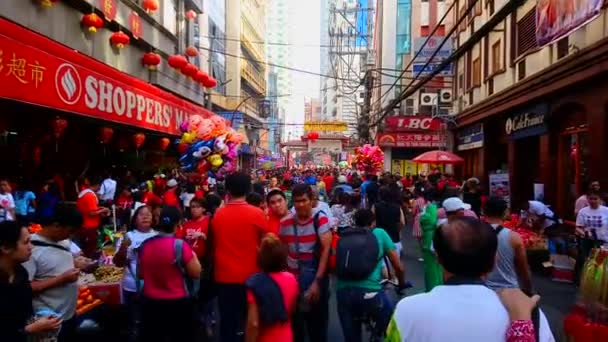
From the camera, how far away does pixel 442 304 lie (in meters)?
2.42

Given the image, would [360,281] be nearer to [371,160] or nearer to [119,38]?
[119,38]

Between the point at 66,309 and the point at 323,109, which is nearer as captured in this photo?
the point at 66,309

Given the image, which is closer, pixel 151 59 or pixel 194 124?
pixel 194 124

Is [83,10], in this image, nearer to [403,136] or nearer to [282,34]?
[403,136]

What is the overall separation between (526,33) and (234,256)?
15099mm

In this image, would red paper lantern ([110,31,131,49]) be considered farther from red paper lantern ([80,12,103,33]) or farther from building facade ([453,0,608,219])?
building facade ([453,0,608,219])

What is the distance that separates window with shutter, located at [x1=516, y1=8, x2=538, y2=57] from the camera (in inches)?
681

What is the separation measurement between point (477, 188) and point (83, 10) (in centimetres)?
1089

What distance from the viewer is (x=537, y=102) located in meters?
17.2

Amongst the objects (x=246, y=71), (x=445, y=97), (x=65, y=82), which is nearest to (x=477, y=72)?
(x=445, y=97)

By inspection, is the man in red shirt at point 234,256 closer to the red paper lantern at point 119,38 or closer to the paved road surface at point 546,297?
the paved road surface at point 546,297

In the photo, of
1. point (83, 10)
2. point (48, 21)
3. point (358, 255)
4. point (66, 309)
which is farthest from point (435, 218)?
point (83, 10)

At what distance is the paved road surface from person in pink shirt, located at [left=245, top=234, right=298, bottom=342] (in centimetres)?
297

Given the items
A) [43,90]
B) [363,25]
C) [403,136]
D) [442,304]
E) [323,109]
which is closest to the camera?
[442,304]
